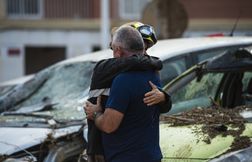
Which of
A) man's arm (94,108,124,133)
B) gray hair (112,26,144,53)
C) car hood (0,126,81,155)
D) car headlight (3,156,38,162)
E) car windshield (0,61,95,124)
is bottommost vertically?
car headlight (3,156,38,162)

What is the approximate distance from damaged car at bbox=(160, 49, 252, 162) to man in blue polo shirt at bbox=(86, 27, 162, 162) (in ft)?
1.75

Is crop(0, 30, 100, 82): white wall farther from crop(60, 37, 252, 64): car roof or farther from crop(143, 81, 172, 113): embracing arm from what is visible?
crop(143, 81, 172, 113): embracing arm

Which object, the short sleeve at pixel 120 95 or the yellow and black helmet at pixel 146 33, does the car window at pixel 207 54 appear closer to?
the yellow and black helmet at pixel 146 33

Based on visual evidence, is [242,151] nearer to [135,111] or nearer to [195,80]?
[135,111]

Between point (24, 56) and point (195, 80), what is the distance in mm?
13516

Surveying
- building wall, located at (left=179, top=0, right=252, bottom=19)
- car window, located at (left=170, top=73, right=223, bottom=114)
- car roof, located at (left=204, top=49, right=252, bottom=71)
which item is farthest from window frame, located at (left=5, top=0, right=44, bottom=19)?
car roof, located at (left=204, top=49, right=252, bottom=71)

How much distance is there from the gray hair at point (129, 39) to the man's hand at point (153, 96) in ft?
0.75

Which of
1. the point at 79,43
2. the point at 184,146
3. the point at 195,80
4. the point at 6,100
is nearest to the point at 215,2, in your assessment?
the point at 79,43

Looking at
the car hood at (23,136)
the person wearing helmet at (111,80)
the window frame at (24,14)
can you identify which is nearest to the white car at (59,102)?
the car hood at (23,136)

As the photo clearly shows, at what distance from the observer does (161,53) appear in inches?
254

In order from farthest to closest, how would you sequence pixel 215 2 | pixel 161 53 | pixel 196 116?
pixel 215 2 < pixel 161 53 < pixel 196 116

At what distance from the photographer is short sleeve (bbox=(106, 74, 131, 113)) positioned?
3750 millimetres

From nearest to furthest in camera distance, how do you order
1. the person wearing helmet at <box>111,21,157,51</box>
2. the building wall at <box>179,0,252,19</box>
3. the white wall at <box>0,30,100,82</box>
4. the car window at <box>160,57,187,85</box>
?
the person wearing helmet at <box>111,21,157,51</box>, the car window at <box>160,57,187,85</box>, the building wall at <box>179,0,252,19</box>, the white wall at <box>0,30,100,82</box>

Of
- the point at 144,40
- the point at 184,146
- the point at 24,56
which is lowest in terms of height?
the point at 24,56
